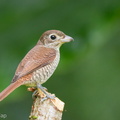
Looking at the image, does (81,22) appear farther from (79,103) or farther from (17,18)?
(79,103)

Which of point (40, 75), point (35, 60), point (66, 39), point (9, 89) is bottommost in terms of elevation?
point (9, 89)

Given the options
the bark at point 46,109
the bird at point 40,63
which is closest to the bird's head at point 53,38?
the bird at point 40,63

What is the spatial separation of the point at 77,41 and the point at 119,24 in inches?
46.6

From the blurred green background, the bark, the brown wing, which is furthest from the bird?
the blurred green background

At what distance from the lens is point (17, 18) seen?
9.41m

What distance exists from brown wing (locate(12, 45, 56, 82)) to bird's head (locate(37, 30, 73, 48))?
0.13m

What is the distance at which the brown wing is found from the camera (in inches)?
298

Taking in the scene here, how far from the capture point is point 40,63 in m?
7.83

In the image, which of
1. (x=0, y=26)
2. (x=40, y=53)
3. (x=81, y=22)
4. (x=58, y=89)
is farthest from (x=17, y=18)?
(x=58, y=89)

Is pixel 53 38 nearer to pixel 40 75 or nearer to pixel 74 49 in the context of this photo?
pixel 74 49

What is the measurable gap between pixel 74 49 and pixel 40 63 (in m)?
0.78

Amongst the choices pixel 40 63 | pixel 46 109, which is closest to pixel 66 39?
pixel 40 63

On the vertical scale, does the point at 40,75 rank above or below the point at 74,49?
below

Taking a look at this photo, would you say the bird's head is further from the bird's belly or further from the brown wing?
the bird's belly
